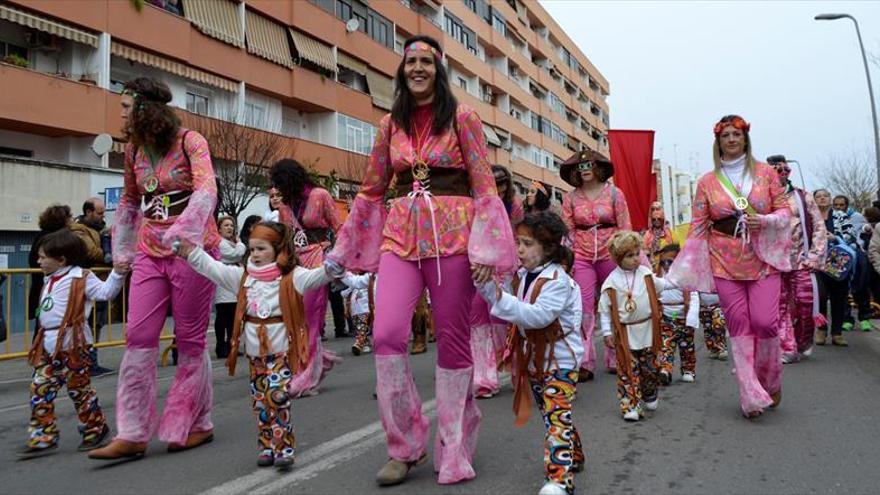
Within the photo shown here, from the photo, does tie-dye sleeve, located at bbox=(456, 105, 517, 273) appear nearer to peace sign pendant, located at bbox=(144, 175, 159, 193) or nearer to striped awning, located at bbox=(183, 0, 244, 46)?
peace sign pendant, located at bbox=(144, 175, 159, 193)

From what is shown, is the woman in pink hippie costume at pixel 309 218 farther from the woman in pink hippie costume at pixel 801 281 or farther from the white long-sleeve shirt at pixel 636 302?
the woman in pink hippie costume at pixel 801 281

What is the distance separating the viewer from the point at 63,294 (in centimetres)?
469

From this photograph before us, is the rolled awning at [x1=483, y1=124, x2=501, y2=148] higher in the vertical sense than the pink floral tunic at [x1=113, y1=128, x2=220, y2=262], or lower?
higher

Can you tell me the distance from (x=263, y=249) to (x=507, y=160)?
46.2 m

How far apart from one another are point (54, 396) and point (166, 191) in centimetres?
153

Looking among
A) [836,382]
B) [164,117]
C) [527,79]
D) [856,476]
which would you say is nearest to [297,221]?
[164,117]

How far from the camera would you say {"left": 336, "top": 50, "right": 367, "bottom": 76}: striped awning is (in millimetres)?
31109

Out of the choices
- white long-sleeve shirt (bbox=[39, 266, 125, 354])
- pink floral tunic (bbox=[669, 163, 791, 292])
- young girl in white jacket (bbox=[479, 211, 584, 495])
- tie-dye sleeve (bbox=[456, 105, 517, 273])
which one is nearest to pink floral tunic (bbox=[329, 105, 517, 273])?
tie-dye sleeve (bbox=[456, 105, 517, 273])

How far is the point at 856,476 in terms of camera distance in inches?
139

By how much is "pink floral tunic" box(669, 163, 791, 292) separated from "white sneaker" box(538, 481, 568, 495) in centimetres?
264

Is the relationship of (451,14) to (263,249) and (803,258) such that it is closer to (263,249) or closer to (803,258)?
(803,258)

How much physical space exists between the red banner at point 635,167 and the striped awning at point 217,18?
16695 mm

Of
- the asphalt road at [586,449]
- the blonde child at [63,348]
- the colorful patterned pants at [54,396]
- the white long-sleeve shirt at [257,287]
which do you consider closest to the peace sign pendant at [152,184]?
the blonde child at [63,348]

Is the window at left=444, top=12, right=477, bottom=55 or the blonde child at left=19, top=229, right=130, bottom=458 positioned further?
the window at left=444, top=12, right=477, bottom=55
